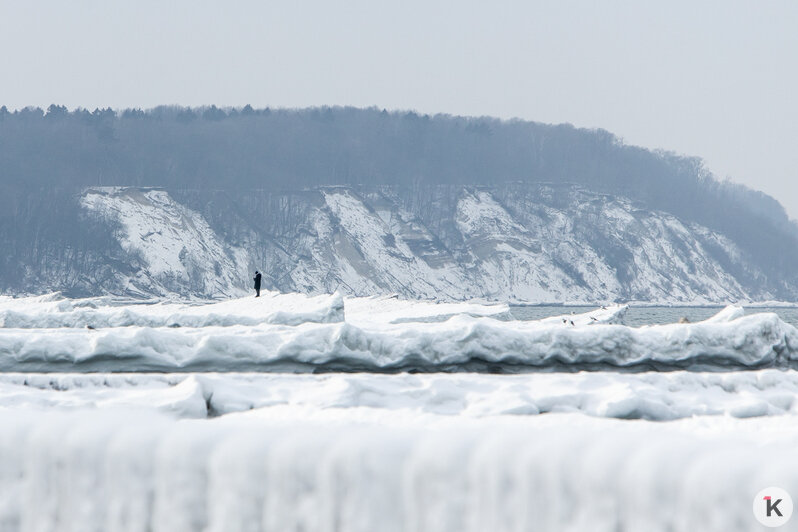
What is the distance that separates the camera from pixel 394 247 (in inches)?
4749

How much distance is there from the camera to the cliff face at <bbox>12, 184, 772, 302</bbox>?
11125 centimetres

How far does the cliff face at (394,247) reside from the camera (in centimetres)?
11125

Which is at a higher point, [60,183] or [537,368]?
[60,183]

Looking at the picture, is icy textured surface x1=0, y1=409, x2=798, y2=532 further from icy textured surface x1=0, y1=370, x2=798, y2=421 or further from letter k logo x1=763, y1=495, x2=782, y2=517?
icy textured surface x1=0, y1=370, x2=798, y2=421

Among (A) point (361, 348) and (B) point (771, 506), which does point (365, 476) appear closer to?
A: (B) point (771, 506)

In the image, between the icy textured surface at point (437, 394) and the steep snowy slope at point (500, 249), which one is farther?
the steep snowy slope at point (500, 249)

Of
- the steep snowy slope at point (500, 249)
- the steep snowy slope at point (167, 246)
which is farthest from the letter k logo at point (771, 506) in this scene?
the steep snowy slope at point (500, 249)

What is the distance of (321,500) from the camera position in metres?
3.51

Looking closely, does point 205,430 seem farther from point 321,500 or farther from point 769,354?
point 769,354

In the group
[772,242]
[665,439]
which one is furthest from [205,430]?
[772,242]

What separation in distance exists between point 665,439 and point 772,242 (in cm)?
16383

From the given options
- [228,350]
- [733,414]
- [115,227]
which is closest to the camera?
[733,414]

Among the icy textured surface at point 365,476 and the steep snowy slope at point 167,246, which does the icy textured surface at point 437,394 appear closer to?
the icy textured surface at point 365,476

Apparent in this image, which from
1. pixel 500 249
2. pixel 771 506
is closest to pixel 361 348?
pixel 771 506
